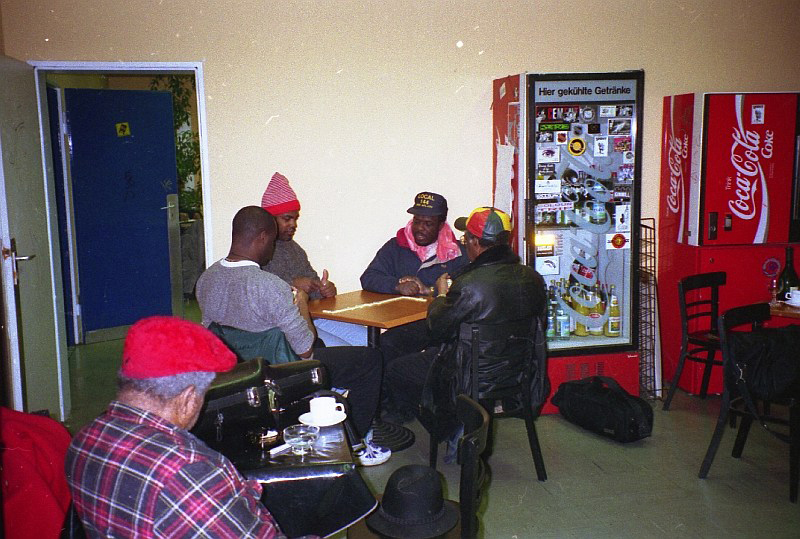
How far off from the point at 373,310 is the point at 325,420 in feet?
→ 5.98

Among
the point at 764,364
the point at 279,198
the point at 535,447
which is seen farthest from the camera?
the point at 279,198

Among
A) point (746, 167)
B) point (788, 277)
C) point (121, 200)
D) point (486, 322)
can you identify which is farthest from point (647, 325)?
point (121, 200)

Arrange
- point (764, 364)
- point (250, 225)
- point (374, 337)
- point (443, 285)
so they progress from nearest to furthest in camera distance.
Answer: point (250, 225), point (764, 364), point (374, 337), point (443, 285)

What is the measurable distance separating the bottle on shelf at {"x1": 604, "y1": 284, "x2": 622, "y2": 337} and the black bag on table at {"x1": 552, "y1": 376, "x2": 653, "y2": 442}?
453mm

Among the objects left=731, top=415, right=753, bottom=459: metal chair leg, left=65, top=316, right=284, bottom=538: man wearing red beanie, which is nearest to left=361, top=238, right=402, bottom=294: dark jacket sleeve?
left=731, top=415, right=753, bottom=459: metal chair leg

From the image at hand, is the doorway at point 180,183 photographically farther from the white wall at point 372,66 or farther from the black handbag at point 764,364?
the black handbag at point 764,364

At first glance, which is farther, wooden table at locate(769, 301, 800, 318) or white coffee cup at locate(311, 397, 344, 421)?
wooden table at locate(769, 301, 800, 318)

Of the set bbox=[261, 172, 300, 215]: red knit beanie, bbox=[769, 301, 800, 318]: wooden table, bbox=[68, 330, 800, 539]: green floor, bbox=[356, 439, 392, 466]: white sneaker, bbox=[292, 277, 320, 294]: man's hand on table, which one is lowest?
bbox=[68, 330, 800, 539]: green floor

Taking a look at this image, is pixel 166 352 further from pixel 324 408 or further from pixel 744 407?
pixel 744 407

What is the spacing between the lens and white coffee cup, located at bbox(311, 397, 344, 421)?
236 cm

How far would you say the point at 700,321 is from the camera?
508 centimetres

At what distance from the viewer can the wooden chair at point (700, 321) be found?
4758 mm

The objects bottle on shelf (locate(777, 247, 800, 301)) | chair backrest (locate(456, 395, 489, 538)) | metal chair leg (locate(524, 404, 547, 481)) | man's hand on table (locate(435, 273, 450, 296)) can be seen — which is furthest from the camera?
bottle on shelf (locate(777, 247, 800, 301))

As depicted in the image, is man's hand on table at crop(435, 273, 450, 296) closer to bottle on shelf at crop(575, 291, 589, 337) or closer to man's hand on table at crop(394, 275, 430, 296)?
man's hand on table at crop(394, 275, 430, 296)
